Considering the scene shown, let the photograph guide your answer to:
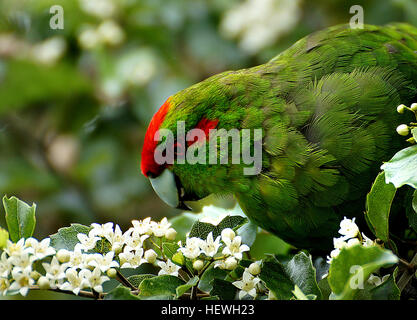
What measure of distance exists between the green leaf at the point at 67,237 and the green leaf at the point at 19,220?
48 mm

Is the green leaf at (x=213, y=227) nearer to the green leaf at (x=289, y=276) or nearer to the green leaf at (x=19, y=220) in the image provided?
the green leaf at (x=289, y=276)

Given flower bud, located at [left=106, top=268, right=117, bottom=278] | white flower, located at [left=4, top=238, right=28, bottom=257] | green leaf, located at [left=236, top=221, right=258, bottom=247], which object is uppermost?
white flower, located at [left=4, top=238, right=28, bottom=257]

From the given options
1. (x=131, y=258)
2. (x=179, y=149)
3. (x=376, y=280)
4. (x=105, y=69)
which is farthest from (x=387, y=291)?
(x=105, y=69)

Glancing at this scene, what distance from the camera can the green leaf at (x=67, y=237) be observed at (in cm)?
81

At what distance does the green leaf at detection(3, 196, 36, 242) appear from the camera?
77 centimetres

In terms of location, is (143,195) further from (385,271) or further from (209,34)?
(385,271)

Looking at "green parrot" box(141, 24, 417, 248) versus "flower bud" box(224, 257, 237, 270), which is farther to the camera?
"green parrot" box(141, 24, 417, 248)

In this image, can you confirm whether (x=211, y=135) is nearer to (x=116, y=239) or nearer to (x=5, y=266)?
(x=116, y=239)

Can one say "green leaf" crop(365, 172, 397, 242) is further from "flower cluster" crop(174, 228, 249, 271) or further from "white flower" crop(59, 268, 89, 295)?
"white flower" crop(59, 268, 89, 295)

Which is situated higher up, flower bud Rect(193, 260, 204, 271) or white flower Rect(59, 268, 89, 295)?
white flower Rect(59, 268, 89, 295)

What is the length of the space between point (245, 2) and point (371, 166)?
4.23 feet

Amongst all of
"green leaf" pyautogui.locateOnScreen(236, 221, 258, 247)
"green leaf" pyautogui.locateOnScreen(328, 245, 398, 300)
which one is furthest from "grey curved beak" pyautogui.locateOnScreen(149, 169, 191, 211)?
"green leaf" pyautogui.locateOnScreen(328, 245, 398, 300)

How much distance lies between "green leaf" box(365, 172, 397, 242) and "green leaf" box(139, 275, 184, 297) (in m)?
0.32

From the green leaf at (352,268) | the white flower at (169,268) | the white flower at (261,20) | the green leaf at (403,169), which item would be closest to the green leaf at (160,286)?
the white flower at (169,268)
